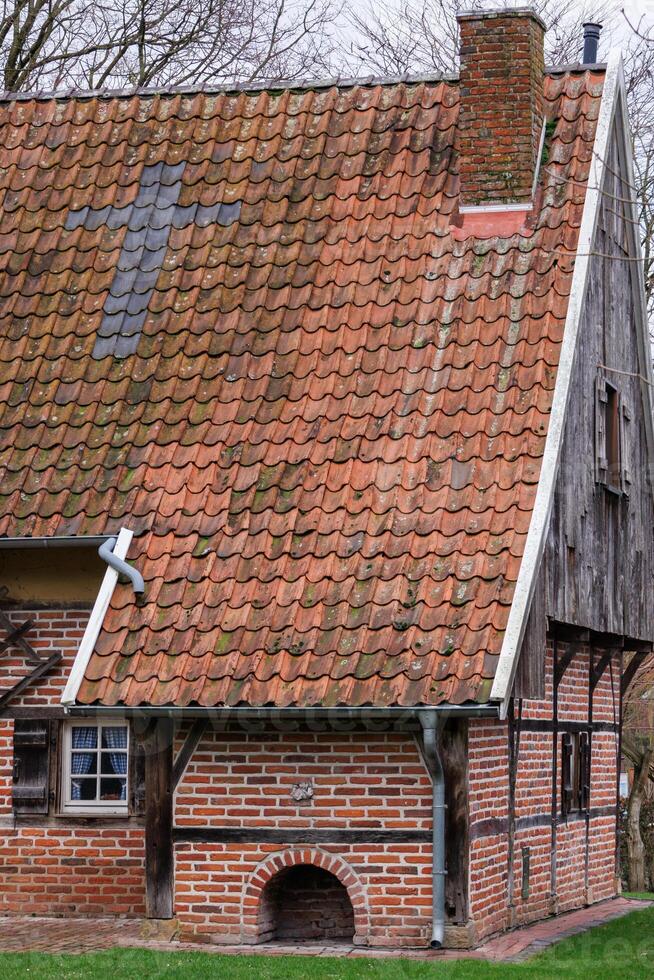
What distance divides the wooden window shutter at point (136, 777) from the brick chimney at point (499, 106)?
5112 mm

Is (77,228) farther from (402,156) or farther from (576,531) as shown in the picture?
(576,531)

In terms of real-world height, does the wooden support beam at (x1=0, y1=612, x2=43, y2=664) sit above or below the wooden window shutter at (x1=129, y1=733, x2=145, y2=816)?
above

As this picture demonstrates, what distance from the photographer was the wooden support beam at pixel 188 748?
464 inches

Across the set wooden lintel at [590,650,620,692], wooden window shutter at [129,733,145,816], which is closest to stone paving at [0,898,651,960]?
wooden window shutter at [129,733,145,816]

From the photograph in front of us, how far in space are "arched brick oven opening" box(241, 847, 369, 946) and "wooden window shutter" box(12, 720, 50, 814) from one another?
2.02 m

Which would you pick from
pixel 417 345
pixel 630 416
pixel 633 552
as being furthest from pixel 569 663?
pixel 417 345

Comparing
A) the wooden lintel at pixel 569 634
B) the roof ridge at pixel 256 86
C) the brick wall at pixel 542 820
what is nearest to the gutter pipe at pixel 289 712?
the brick wall at pixel 542 820

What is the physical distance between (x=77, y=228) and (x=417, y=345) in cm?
337

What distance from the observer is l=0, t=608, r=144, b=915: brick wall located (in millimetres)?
12508

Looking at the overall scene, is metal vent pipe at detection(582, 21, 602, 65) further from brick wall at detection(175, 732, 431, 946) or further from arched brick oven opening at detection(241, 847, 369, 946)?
arched brick oven opening at detection(241, 847, 369, 946)

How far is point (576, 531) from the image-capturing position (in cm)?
1347

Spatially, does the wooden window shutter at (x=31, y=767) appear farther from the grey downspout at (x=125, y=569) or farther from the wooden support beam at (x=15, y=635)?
the grey downspout at (x=125, y=569)

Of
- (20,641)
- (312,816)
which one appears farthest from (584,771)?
(20,641)

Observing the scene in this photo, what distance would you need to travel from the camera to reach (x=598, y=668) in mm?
15922
